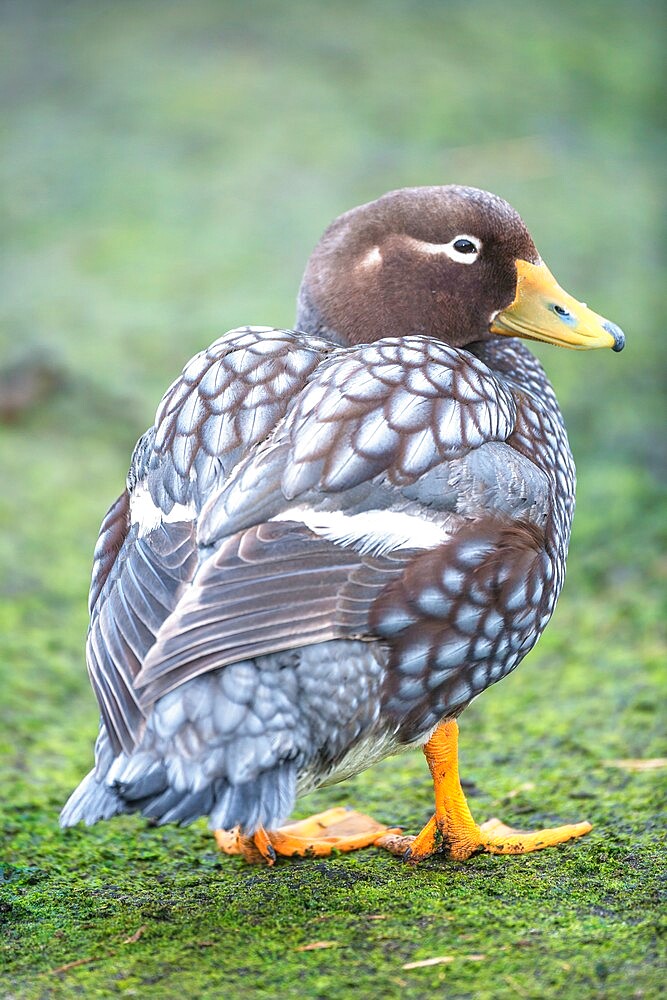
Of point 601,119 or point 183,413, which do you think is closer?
point 183,413

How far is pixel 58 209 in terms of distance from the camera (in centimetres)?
854

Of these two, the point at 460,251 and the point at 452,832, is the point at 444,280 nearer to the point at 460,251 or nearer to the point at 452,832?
the point at 460,251

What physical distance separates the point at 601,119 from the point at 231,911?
912cm

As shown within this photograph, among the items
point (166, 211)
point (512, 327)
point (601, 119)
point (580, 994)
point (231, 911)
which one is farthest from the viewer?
point (601, 119)

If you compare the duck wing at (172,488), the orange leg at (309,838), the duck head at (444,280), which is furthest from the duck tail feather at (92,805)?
the duck head at (444,280)

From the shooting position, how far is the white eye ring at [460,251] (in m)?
3.59

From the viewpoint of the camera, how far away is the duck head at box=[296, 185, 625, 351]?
358cm

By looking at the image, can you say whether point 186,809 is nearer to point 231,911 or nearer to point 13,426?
point 231,911

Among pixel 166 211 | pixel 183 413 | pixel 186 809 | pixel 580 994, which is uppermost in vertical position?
pixel 166 211

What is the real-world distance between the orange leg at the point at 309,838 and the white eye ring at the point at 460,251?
5.62 ft

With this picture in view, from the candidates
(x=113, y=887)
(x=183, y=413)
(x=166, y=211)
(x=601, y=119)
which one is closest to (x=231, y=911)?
(x=113, y=887)

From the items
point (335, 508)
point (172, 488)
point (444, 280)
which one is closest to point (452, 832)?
point (335, 508)

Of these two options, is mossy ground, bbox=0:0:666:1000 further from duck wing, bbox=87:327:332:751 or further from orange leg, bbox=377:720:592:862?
duck wing, bbox=87:327:332:751

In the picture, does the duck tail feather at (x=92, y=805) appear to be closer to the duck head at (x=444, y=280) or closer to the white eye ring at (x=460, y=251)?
the duck head at (x=444, y=280)
